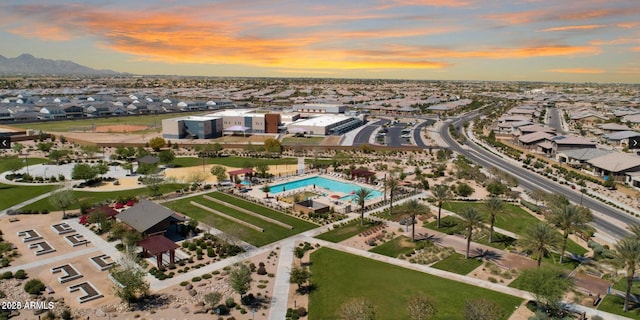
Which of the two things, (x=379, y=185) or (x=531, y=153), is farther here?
(x=531, y=153)

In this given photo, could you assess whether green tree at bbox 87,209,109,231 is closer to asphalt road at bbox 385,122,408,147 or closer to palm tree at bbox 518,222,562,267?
palm tree at bbox 518,222,562,267

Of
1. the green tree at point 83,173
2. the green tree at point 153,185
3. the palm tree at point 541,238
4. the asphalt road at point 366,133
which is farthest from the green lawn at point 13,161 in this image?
the palm tree at point 541,238

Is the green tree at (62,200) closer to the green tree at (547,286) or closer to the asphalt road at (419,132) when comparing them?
the green tree at (547,286)

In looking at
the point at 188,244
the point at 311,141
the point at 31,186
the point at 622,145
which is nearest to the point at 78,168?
the point at 31,186

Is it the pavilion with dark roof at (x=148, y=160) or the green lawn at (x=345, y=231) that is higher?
the pavilion with dark roof at (x=148, y=160)

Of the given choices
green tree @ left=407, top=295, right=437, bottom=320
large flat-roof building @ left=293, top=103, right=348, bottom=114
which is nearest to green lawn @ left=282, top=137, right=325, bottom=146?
large flat-roof building @ left=293, top=103, right=348, bottom=114

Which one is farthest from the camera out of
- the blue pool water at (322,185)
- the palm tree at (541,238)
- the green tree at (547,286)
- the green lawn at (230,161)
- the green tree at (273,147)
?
the green tree at (273,147)

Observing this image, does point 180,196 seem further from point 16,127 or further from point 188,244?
point 16,127
